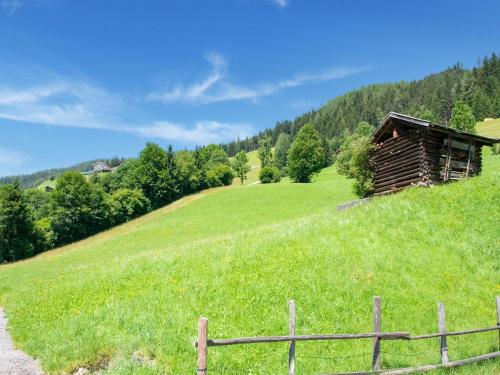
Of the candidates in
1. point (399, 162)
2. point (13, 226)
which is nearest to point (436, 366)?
point (399, 162)

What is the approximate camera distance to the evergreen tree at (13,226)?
64062 millimetres

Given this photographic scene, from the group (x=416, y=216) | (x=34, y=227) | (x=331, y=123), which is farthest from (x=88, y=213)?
(x=331, y=123)

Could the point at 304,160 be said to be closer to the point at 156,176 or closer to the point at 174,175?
the point at 174,175

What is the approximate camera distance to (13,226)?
64.9 meters

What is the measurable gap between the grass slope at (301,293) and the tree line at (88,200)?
44636 millimetres

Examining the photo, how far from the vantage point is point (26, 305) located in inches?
714

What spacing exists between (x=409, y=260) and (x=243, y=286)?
874 cm

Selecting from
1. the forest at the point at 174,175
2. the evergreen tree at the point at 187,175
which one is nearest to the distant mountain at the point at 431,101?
the forest at the point at 174,175

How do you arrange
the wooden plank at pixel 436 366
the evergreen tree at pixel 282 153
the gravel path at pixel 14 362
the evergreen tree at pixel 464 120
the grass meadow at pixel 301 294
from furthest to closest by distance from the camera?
the evergreen tree at pixel 282 153
the evergreen tree at pixel 464 120
the grass meadow at pixel 301 294
the gravel path at pixel 14 362
the wooden plank at pixel 436 366

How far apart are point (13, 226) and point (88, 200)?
49.7 feet

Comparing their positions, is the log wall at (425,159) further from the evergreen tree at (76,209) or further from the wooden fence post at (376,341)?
the evergreen tree at (76,209)

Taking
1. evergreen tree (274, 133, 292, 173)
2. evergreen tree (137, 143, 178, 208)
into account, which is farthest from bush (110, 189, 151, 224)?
evergreen tree (274, 133, 292, 173)

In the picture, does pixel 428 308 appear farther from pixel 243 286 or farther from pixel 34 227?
pixel 34 227

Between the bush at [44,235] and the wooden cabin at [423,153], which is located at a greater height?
the wooden cabin at [423,153]
